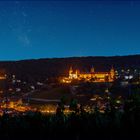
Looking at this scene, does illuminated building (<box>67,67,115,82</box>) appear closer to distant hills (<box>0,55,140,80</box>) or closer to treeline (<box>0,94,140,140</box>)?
distant hills (<box>0,55,140,80</box>)

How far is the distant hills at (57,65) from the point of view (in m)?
63.8

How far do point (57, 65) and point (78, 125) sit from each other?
5800cm

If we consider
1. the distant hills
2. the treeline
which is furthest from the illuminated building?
the treeline

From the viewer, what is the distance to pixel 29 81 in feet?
202

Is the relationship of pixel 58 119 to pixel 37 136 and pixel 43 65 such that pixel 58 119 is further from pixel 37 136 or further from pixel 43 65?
pixel 43 65

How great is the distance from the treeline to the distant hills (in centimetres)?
4794

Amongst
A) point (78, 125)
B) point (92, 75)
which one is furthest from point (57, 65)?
point (78, 125)

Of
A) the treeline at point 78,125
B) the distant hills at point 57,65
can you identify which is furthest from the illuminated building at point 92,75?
the treeline at point 78,125

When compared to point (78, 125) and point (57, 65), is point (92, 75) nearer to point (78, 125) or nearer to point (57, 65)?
point (57, 65)

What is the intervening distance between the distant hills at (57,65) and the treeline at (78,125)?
47.9 m

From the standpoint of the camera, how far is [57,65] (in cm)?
6988

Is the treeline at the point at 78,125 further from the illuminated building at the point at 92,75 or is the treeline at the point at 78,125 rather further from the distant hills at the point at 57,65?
the illuminated building at the point at 92,75

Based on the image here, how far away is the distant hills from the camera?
6375 cm

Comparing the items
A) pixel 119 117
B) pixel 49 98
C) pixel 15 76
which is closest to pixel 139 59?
pixel 15 76
